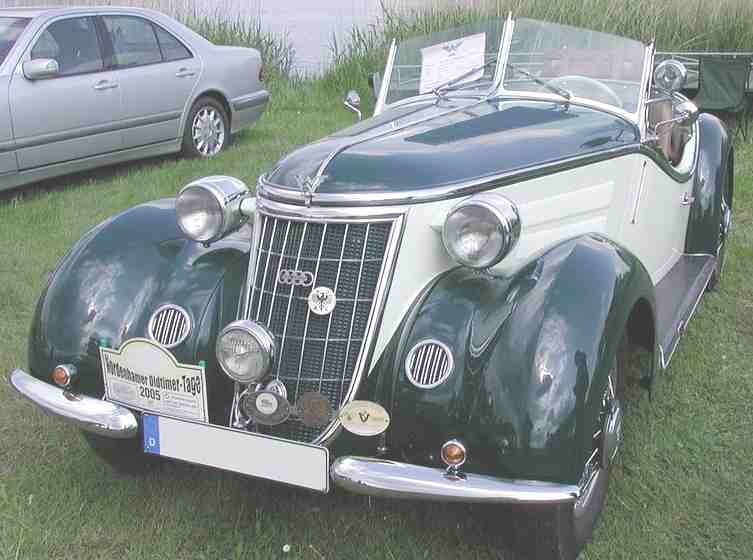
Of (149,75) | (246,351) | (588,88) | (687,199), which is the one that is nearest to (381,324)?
(246,351)

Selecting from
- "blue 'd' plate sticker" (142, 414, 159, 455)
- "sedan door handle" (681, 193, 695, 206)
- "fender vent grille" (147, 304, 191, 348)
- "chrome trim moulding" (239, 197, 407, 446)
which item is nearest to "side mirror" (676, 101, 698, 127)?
"sedan door handle" (681, 193, 695, 206)

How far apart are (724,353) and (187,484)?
2720 mm

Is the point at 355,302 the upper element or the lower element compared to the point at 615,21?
upper

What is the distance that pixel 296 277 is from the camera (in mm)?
2717

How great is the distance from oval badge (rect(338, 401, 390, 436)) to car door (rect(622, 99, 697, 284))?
1679 mm

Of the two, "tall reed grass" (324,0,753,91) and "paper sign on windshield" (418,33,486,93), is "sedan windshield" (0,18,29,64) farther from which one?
"tall reed grass" (324,0,753,91)

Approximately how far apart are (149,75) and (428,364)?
609cm

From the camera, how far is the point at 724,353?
4.37 meters

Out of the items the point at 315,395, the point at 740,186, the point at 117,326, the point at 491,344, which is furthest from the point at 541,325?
the point at 740,186

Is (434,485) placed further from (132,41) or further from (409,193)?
(132,41)

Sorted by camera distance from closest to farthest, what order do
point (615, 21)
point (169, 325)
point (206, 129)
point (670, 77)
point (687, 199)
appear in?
point (169, 325) → point (687, 199) → point (670, 77) → point (206, 129) → point (615, 21)

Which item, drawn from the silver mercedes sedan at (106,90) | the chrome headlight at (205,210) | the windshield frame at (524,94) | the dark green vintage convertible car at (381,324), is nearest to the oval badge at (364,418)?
the dark green vintage convertible car at (381,324)

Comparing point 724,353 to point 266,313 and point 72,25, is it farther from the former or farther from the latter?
point 72,25

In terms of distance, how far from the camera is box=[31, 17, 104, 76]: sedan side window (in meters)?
7.13
